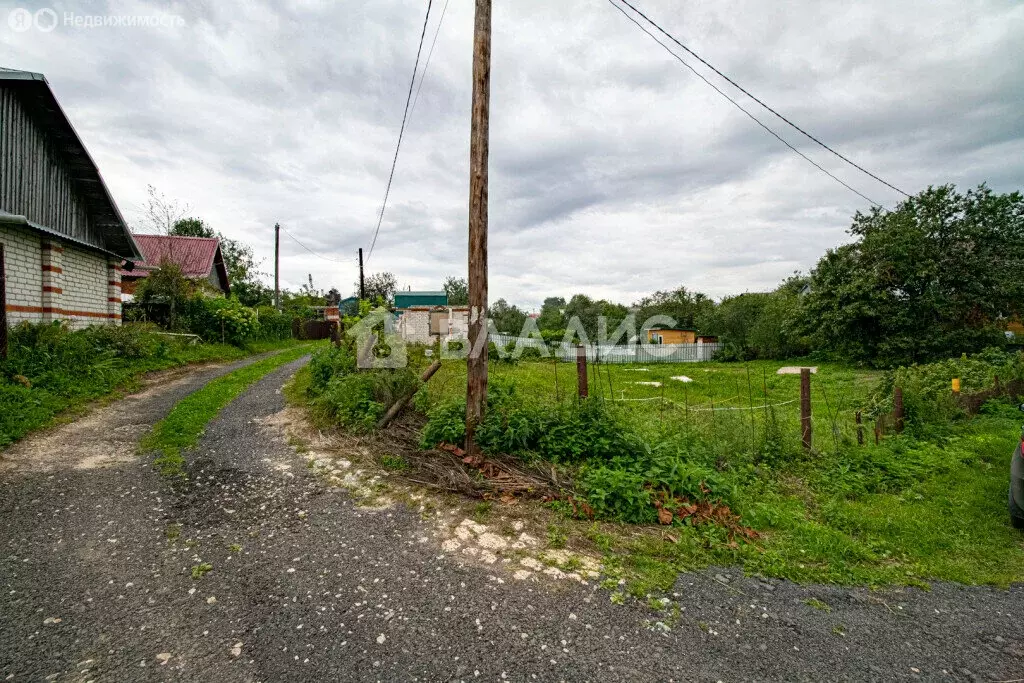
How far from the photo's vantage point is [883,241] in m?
19.5

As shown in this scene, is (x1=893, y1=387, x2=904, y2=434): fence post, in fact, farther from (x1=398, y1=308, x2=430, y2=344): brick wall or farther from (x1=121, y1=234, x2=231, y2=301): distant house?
(x1=121, y1=234, x2=231, y2=301): distant house

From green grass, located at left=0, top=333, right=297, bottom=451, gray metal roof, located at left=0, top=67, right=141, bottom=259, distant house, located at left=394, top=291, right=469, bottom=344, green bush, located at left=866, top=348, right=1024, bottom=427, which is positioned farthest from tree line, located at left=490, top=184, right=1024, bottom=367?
gray metal roof, located at left=0, top=67, right=141, bottom=259

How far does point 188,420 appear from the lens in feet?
22.1

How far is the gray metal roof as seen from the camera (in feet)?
30.5

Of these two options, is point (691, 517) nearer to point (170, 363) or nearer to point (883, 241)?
point (170, 363)

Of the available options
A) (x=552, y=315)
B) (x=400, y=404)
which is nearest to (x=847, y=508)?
(x=400, y=404)

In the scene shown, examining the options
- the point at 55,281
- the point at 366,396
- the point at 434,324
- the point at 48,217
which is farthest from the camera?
the point at 434,324

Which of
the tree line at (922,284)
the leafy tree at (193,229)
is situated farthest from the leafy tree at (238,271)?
the tree line at (922,284)

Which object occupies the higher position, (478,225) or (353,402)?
(478,225)

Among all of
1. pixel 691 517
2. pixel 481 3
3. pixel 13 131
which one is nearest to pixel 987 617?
pixel 691 517

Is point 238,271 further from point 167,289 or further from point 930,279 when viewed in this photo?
point 930,279

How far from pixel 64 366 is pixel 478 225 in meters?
8.72

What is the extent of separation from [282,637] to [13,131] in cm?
1318

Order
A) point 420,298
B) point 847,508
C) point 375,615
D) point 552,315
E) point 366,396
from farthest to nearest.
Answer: point 552,315, point 420,298, point 366,396, point 847,508, point 375,615
